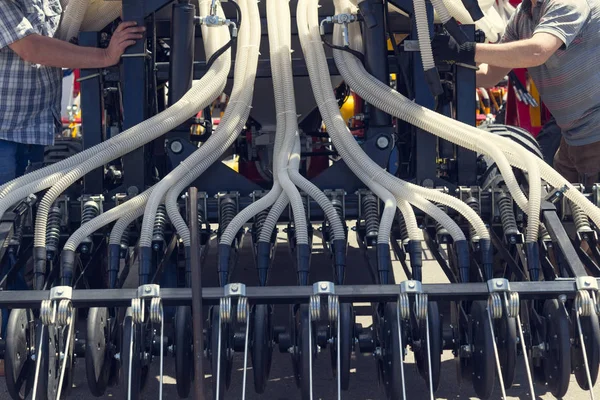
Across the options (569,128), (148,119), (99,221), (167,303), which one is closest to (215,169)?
(148,119)

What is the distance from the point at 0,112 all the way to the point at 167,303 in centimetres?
132

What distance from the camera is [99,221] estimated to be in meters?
3.53

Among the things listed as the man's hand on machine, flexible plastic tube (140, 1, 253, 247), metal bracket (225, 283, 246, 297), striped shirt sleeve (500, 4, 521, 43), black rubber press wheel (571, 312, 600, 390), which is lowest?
black rubber press wheel (571, 312, 600, 390)

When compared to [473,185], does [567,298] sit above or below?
below

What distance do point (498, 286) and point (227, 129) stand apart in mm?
1271

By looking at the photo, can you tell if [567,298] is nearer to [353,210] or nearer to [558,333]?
[558,333]

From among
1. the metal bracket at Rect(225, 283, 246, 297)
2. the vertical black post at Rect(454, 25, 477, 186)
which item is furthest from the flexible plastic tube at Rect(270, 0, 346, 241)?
the vertical black post at Rect(454, 25, 477, 186)

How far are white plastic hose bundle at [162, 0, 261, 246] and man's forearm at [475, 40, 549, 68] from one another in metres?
0.91

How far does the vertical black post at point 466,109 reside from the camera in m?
3.97

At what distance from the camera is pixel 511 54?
3920 millimetres

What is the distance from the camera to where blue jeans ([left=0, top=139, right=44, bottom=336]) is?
13.0ft

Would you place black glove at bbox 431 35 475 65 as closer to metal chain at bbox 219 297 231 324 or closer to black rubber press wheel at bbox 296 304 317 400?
black rubber press wheel at bbox 296 304 317 400

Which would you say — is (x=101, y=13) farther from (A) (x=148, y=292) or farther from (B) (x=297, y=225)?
(A) (x=148, y=292)

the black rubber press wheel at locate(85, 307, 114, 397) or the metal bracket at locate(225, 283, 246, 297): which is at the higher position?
the metal bracket at locate(225, 283, 246, 297)
